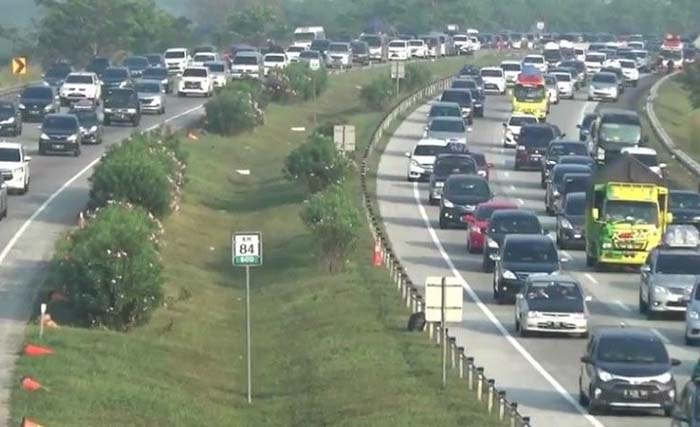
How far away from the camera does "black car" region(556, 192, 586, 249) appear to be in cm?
6034

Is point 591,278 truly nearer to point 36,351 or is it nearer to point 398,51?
point 36,351

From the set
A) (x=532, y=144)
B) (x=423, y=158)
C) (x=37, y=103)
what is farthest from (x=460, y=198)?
(x=37, y=103)

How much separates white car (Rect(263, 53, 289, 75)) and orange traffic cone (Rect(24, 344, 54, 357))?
8103cm

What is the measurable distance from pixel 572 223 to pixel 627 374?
26.2 meters

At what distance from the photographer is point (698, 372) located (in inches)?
1230

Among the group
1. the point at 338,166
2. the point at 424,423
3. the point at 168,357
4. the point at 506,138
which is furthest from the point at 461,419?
the point at 506,138

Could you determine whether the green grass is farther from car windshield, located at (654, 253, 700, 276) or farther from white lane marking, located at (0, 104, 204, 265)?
car windshield, located at (654, 253, 700, 276)

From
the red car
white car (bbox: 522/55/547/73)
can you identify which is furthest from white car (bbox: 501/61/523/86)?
the red car

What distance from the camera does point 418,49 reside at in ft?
486

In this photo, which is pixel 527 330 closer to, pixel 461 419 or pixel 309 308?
pixel 309 308

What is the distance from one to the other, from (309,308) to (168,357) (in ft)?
25.5

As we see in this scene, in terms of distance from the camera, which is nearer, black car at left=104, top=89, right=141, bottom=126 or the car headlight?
the car headlight

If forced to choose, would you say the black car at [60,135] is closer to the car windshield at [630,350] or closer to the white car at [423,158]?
the white car at [423,158]

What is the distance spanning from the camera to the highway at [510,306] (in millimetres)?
36844
